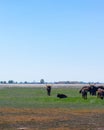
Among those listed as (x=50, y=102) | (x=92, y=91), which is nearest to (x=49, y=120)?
(x=50, y=102)

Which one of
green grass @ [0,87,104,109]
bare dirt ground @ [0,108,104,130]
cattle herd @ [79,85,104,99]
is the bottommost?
bare dirt ground @ [0,108,104,130]

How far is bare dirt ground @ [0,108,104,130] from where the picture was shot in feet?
85.7

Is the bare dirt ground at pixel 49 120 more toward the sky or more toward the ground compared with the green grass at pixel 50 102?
more toward the ground

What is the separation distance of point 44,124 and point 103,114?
299 inches

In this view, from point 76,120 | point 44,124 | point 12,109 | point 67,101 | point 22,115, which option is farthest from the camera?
point 67,101

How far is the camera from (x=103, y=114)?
33.6 metres

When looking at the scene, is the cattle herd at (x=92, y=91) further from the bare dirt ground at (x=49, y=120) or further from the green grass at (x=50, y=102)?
the bare dirt ground at (x=49, y=120)

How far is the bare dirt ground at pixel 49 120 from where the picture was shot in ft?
85.7

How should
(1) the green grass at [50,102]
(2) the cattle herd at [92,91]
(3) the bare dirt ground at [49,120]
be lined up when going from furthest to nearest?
(2) the cattle herd at [92,91] < (1) the green grass at [50,102] < (3) the bare dirt ground at [49,120]

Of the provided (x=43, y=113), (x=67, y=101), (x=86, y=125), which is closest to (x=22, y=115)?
(x=43, y=113)

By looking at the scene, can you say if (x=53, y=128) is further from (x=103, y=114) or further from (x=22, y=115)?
(x=103, y=114)

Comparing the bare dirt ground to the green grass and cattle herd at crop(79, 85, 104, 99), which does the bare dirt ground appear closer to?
the green grass

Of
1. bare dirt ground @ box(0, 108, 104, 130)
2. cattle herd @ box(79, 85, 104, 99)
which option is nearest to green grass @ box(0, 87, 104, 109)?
Result: cattle herd @ box(79, 85, 104, 99)

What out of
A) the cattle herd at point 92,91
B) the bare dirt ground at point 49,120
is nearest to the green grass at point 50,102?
the cattle herd at point 92,91
